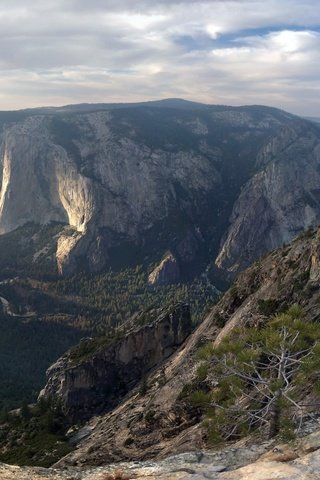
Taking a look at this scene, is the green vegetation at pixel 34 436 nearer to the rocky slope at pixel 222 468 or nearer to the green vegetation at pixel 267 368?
the rocky slope at pixel 222 468

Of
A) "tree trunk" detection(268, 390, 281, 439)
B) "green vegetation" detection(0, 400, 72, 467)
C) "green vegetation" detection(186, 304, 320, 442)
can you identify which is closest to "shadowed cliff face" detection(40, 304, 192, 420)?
"green vegetation" detection(0, 400, 72, 467)

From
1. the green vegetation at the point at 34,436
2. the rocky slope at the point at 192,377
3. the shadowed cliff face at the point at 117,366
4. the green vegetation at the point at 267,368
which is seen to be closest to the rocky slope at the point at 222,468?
the green vegetation at the point at 267,368

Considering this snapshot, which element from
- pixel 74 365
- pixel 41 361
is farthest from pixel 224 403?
pixel 41 361

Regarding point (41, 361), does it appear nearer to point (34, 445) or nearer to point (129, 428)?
point (34, 445)

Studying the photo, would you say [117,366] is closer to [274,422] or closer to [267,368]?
[267,368]

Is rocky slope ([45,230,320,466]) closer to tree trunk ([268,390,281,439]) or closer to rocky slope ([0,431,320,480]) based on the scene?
rocky slope ([0,431,320,480])
